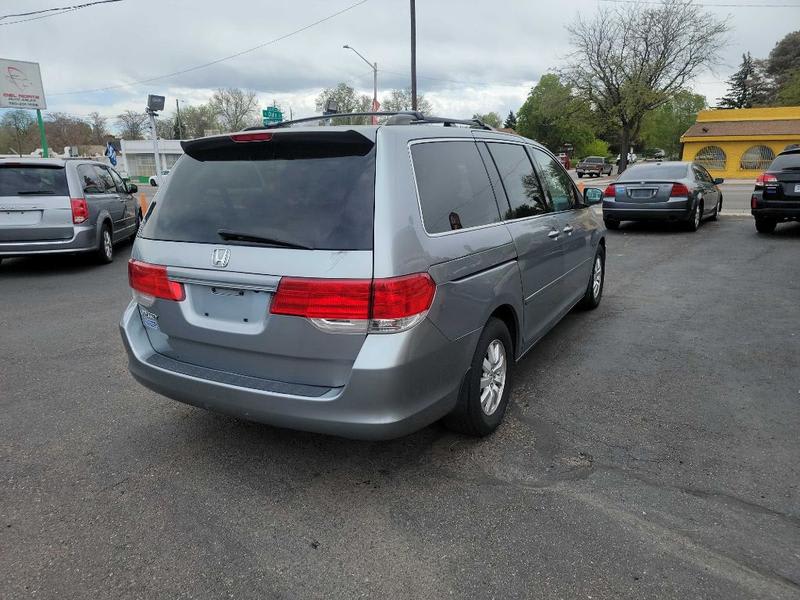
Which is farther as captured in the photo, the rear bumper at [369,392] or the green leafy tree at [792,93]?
the green leafy tree at [792,93]

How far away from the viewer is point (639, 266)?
29.6ft

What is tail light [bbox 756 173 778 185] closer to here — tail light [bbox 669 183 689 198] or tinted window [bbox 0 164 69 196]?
tail light [bbox 669 183 689 198]

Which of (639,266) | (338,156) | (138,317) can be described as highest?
(338,156)

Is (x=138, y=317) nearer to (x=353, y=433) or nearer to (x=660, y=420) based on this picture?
(x=353, y=433)

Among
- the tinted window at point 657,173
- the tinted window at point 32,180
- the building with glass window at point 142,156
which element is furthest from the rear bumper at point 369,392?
the building with glass window at point 142,156

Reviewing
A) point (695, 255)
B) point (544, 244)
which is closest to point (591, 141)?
point (695, 255)

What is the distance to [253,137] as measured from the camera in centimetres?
304

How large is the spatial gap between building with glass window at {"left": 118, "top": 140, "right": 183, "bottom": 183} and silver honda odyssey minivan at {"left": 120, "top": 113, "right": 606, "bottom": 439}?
Answer: 3112 inches

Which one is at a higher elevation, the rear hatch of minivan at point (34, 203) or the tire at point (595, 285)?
the rear hatch of minivan at point (34, 203)

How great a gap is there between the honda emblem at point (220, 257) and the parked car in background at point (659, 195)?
10989mm

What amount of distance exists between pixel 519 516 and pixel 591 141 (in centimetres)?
10038

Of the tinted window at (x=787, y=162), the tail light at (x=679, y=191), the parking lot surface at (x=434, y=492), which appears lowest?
the parking lot surface at (x=434, y=492)

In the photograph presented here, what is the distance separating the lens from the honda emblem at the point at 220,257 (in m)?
2.85

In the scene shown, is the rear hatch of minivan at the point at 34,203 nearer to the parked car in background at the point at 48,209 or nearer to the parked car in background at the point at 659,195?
the parked car in background at the point at 48,209
